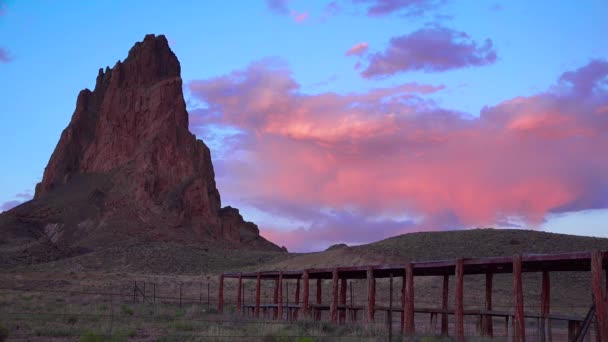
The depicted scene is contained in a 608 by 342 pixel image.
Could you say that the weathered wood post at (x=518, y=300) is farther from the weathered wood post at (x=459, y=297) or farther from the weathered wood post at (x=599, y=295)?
the weathered wood post at (x=599, y=295)

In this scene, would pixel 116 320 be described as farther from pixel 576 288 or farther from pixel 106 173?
pixel 106 173

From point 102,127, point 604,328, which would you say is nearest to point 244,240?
point 102,127

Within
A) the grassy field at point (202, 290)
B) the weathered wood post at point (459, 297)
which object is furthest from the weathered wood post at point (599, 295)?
the grassy field at point (202, 290)

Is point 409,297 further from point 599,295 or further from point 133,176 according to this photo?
point 133,176

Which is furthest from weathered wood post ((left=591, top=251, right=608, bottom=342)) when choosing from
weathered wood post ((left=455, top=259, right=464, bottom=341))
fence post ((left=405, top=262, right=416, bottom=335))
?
fence post ((left=405, top=262, right=416, bottom=335))

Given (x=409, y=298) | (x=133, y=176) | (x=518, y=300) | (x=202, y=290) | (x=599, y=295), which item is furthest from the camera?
(x=133, y=176)

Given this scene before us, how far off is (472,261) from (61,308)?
19.3 metres

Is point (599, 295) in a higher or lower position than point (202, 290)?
higher

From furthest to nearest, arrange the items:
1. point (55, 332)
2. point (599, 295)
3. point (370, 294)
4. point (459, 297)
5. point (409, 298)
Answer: point (370, 294) < point (409, 298) < point (55, 332) < point (459, 297) < point (599, 295)

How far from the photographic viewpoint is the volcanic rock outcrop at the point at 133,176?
9838 cm

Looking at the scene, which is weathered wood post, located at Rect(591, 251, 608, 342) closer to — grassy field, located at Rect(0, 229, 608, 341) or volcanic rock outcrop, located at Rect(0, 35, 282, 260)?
grassy field, located at Rect(0, 229, 608, 341)

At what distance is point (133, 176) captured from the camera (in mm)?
105938

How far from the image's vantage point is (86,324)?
21281mm

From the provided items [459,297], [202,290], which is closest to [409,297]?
[459,297]
